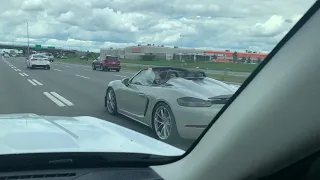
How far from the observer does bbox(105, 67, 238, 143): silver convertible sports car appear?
6441mm

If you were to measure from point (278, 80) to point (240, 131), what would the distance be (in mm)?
328

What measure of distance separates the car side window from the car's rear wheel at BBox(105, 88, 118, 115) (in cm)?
121

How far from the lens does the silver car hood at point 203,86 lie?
6300mm

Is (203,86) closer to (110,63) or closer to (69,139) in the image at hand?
(69,139)

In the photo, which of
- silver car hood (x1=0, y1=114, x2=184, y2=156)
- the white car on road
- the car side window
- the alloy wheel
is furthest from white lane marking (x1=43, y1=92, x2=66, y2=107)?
the white car on road

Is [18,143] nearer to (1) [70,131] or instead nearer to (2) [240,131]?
(1) [70,131]

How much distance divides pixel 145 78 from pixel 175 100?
71.5 inches

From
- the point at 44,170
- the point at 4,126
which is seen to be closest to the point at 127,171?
the point at 44,170

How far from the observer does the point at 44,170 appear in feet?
8.45

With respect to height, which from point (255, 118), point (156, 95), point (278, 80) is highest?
point (278, 80)

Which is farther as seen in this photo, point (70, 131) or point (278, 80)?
point (70, 131)

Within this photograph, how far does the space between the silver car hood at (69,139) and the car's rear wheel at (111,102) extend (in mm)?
6348

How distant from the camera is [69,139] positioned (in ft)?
9.95

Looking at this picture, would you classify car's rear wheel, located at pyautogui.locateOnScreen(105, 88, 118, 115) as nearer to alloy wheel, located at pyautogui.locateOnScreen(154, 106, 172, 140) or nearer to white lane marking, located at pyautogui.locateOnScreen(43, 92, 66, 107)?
white lane marking, located at pyautogui.locateOnScreen(43, 92, 66, 107)
